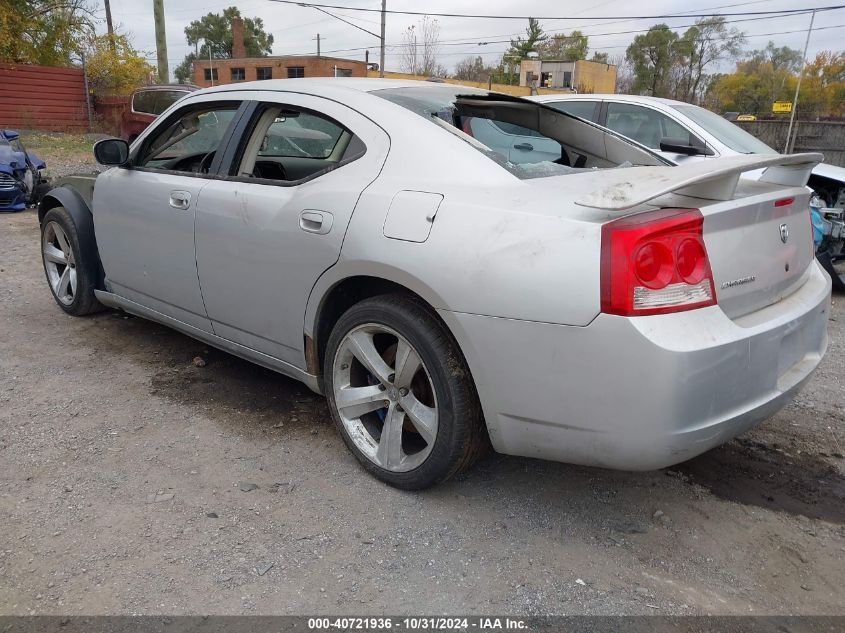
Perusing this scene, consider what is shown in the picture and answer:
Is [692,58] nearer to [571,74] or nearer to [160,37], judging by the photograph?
[571,74]

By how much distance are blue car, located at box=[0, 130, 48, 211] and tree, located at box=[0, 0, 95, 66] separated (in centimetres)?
1714

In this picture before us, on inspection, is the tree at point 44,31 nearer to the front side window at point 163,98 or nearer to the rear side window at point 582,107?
the front side window at point 163,98

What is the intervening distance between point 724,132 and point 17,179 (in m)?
9.69

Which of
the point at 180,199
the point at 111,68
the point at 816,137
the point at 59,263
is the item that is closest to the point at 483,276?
the point at 180,199

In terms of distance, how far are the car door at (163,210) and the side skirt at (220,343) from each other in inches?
1.8

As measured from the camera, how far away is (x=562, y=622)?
6.95 ft

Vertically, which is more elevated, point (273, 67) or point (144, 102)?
point (273, 67)

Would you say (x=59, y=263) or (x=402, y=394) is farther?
(x=59, y=263)

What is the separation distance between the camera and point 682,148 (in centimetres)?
607

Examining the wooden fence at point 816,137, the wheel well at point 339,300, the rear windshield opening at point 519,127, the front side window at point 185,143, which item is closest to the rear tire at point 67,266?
the front side window at point 185,143

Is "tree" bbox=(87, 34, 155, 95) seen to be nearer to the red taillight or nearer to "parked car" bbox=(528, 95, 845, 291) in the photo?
"parked car" bbox=(528, 95, 845, 291)

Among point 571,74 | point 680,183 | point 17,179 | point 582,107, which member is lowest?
point 17,179

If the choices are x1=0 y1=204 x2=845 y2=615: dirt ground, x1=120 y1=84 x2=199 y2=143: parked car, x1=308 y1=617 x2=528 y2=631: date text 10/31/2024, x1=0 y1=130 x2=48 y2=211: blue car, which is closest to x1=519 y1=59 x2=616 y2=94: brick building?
x1=120 y1=84 x2=199 y2=143: parked car

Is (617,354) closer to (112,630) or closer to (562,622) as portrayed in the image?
(562,622)
